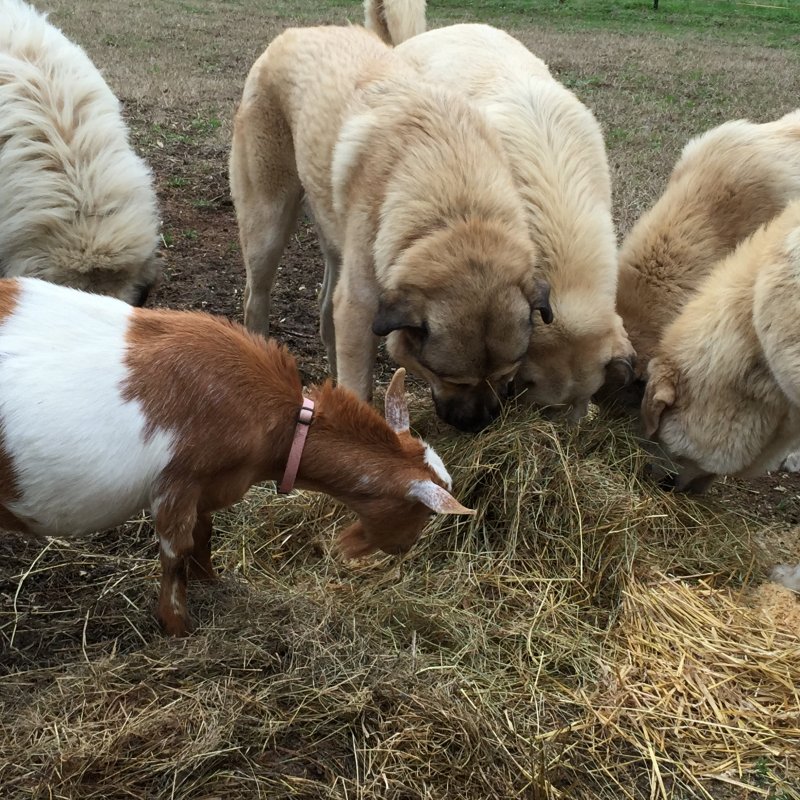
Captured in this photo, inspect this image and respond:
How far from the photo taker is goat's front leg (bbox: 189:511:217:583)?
3447mm

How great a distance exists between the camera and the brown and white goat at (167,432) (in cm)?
286

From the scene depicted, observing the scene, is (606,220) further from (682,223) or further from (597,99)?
(597,99)

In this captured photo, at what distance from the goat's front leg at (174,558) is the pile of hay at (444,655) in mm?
87

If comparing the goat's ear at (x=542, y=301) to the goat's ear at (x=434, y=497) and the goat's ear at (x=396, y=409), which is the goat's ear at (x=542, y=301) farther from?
the goat's ear at (x=434, y=497)

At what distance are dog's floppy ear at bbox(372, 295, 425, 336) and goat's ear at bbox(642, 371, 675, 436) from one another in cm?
138

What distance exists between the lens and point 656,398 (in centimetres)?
441

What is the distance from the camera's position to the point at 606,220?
4473 millimetres

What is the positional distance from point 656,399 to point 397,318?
4.92 ft

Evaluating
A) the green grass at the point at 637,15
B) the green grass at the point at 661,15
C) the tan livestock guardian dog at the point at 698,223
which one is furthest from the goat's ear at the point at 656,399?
the green grass at the point at 661,15

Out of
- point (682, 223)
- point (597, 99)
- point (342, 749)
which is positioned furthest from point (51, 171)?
point (597, 99)

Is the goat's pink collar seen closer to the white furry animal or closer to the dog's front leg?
the dog's front leg

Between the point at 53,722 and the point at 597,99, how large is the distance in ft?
38.7

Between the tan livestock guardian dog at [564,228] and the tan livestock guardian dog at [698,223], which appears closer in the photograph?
the tan livestock guardian dog at [564,228]

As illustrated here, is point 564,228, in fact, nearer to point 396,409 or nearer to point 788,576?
point 396,409
